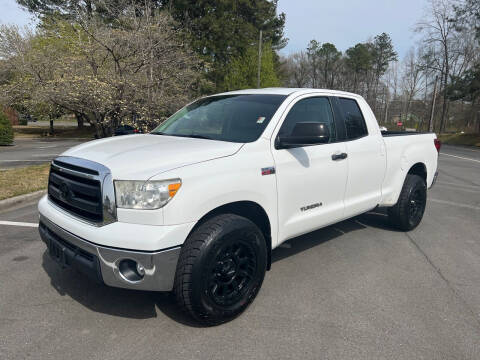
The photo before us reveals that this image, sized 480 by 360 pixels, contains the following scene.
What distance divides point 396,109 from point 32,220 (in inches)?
2943

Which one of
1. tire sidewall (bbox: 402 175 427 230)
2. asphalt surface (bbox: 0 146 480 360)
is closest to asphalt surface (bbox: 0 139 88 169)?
asphalt surface (bbox: 0 146 480 360)

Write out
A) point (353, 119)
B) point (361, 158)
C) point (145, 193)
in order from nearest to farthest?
point (145, 193)
point (361, 158)
point (353, 119)

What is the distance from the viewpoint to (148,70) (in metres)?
13.1

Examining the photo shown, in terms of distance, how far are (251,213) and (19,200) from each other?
17.6ft

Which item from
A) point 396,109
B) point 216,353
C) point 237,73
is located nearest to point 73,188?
point 216,353

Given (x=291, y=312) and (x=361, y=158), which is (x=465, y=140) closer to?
(x=361, y=158)

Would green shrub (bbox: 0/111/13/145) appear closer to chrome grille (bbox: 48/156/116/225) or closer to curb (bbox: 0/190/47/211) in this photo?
curb (bbox: 0/190/47/211)

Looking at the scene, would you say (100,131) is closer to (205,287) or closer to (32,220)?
(32,220)

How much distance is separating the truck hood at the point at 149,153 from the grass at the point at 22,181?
4.57 m

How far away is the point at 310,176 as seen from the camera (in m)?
3.54

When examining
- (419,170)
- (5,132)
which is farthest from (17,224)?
(5,132)

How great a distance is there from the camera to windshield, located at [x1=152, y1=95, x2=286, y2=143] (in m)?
3.42

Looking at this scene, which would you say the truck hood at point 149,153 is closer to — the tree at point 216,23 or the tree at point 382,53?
the tree at point 216,23

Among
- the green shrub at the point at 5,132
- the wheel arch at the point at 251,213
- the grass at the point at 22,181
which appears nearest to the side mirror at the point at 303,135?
the wheel arch at the point at 251,213
